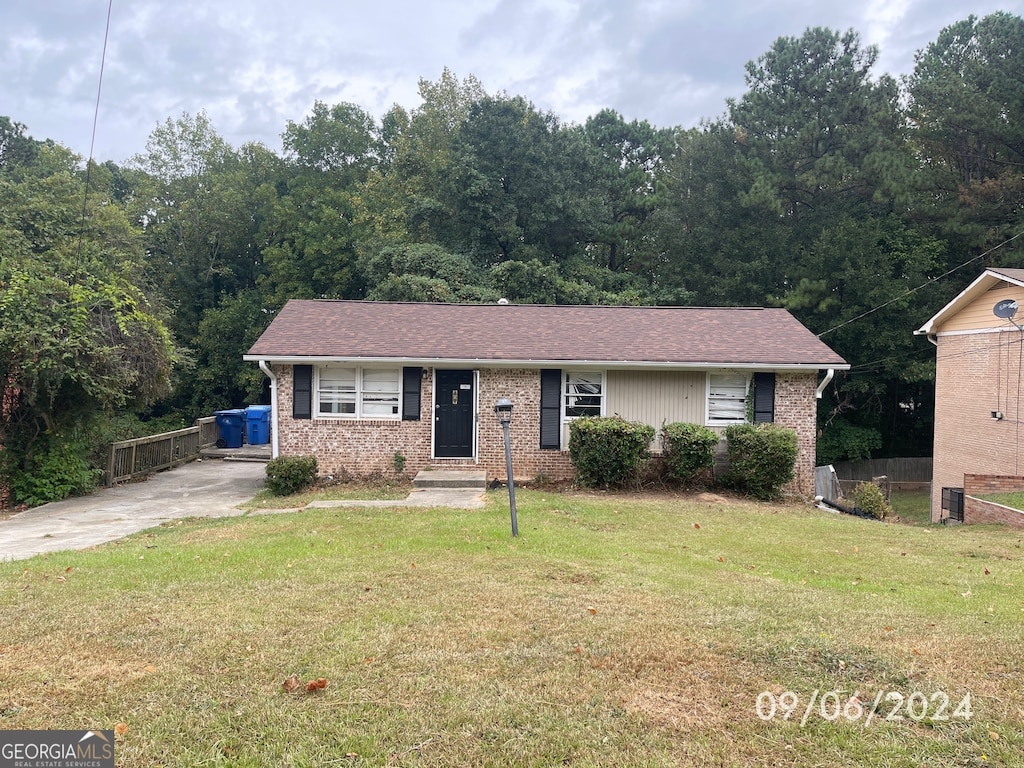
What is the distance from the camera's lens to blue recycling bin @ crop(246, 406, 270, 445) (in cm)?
2005

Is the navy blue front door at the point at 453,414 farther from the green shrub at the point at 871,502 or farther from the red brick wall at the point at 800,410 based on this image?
the green shrub at the point at 871,502

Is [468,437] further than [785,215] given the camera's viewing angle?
No

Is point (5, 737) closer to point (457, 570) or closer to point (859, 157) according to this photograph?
point (457, 570)

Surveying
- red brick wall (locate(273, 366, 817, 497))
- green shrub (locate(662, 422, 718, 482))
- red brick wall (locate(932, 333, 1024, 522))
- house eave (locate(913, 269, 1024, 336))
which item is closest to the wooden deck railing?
red brick wall (locate(273, 366, 817, 497))

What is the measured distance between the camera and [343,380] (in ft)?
44.2

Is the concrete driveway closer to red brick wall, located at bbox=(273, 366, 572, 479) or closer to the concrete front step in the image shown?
red brick wall, located at bbox=(273, 366, 572, 479)

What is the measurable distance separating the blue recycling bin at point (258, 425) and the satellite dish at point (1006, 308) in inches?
785

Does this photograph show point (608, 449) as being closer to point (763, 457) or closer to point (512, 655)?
A: point (763, 457)

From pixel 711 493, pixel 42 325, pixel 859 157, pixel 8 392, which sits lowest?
pixel 711 493

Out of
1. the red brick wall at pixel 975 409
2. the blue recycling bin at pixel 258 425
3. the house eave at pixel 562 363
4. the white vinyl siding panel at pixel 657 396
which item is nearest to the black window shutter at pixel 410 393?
the house eave at pixel 562 363

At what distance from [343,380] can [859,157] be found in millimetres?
21283

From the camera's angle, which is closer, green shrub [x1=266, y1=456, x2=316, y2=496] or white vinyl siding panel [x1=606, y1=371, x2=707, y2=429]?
green shrub [x1=266, y1=456, x2=316, y2=496]

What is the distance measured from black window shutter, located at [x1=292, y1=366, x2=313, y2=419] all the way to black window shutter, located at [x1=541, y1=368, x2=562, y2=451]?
4722 millimetres

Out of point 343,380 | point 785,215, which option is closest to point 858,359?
point 785,215
